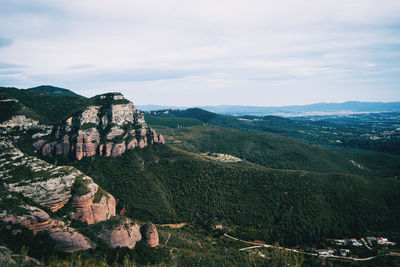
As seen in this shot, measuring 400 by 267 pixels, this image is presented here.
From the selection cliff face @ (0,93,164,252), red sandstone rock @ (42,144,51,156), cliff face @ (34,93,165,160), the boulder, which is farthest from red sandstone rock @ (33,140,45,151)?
the boulder

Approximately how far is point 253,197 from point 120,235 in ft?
207

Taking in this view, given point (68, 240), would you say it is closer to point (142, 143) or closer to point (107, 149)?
point (107, 149)

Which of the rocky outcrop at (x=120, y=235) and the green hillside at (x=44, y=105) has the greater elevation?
the green hillside at (x=44, y=105)

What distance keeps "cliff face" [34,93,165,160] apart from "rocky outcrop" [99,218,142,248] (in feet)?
201

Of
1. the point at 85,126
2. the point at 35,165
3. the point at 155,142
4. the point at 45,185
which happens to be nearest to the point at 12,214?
the point at 45,185

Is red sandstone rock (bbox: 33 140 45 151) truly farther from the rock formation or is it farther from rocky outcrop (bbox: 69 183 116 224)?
rocky outcrop (bbox: 69 183 116 224)

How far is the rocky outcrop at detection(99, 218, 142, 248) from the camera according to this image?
205 feet

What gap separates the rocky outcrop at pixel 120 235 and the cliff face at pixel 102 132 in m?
61.2

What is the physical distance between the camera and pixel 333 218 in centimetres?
9762

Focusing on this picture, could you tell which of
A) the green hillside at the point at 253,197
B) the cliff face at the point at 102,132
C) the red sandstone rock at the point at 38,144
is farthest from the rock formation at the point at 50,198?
the cliff face at the point at 102,132

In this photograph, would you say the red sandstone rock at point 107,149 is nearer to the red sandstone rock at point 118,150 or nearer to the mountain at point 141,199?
the mountain at point 141,199

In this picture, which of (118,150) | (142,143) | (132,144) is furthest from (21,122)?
(142,143)

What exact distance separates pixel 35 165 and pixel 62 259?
32860mm

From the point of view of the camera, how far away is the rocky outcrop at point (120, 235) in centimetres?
6234
